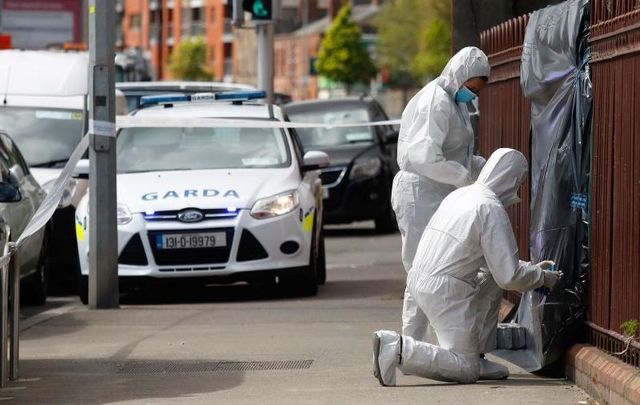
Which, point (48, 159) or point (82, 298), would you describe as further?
point (48, 159)

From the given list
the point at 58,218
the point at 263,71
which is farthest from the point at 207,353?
the point at 263,71

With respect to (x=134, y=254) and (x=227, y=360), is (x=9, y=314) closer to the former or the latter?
(x=227, y=360)

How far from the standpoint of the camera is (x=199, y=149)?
47.7 feet

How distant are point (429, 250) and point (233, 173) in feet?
18.2

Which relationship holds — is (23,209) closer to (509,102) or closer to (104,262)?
(104,262)

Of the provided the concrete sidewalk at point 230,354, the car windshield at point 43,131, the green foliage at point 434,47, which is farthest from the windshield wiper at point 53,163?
the green foliage at point 434,47

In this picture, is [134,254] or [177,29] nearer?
[134,254]

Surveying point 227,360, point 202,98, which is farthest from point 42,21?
point 227,360

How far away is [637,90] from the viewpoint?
24.8ft

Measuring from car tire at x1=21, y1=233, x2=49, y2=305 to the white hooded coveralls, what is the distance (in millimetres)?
6054

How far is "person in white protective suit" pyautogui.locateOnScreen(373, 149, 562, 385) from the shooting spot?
8.32 metres

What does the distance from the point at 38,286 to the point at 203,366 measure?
15.7 ft

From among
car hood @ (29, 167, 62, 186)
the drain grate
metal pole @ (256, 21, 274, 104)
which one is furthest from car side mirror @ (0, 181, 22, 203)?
metal pole @ (256, 21, 274, 104)

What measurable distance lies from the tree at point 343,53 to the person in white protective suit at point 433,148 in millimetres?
109341
